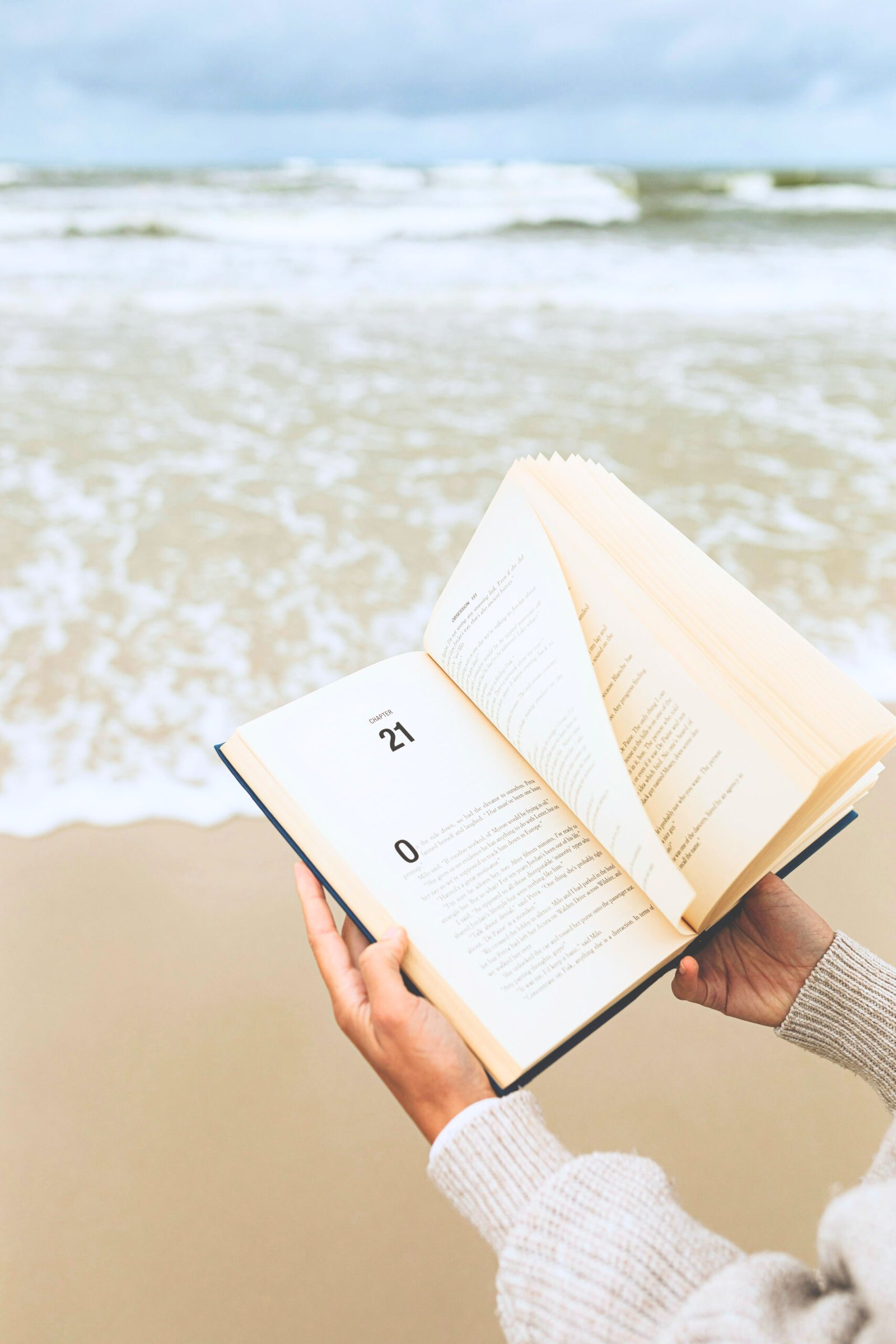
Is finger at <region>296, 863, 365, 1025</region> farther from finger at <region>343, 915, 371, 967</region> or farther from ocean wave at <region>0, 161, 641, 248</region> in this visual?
ocean wave at <region>0, 161, 641, 248</region>

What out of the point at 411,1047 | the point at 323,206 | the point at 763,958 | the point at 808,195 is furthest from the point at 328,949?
the point at 808,195

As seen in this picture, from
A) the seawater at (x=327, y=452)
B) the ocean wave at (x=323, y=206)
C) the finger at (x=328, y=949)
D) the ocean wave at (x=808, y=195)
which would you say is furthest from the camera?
the ocean wave at (x=808, y=195)

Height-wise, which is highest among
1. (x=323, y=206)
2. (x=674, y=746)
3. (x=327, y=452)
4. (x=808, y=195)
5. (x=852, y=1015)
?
(x=323, y=206)

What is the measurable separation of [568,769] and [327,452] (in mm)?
1999

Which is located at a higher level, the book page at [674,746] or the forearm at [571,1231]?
the book page at [674,746]

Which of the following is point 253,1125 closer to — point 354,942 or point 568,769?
point 354,942

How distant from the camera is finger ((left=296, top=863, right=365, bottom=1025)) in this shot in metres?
0.69

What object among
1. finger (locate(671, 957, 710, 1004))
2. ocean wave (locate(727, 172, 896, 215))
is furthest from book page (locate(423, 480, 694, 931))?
ocean wave (locate(727, 172, 896, 215))

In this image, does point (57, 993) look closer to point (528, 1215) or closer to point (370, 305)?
point (528, 1215)

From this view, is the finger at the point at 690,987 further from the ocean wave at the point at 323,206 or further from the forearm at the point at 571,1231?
the ocean wave at the point at 323,206

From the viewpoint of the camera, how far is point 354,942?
0.73 metres

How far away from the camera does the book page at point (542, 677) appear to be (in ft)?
2.06

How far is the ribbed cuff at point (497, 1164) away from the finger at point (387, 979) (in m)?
0.09

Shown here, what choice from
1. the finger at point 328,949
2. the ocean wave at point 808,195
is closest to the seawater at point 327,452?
the finger at point 328,949
